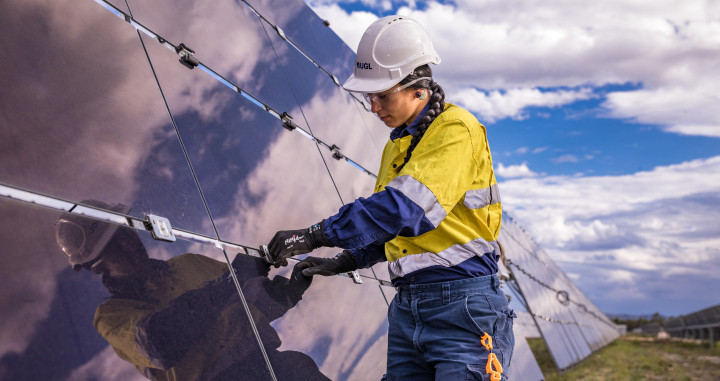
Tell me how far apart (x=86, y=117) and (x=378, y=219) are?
1107 millimetres

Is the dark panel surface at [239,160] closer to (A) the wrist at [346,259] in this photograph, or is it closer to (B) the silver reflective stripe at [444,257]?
(A) the wrist at [346,259]

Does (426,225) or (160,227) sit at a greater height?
(160,227)

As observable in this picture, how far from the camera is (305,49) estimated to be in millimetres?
6012

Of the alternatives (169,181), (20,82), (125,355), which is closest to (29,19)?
(20,82)

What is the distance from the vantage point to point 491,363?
2727mm

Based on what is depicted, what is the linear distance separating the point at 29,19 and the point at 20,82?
0.31m

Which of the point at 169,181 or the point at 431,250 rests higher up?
the point at 169,181

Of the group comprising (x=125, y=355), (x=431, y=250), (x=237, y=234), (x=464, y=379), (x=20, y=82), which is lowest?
(x=464, y=379)

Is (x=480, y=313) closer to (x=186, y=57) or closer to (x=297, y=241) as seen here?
(x=297, y=241)

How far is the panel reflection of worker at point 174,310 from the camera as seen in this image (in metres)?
2.11

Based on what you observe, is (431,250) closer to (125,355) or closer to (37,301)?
(125,355)

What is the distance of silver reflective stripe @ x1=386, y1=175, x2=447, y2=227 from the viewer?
2646 mm

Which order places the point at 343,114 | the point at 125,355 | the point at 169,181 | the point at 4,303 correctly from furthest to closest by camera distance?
1. the point at 343,114
2. the point at 169,181
3. the point at 125,355
4. the point at 4,303

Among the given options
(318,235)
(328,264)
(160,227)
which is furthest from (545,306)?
(160,227)
